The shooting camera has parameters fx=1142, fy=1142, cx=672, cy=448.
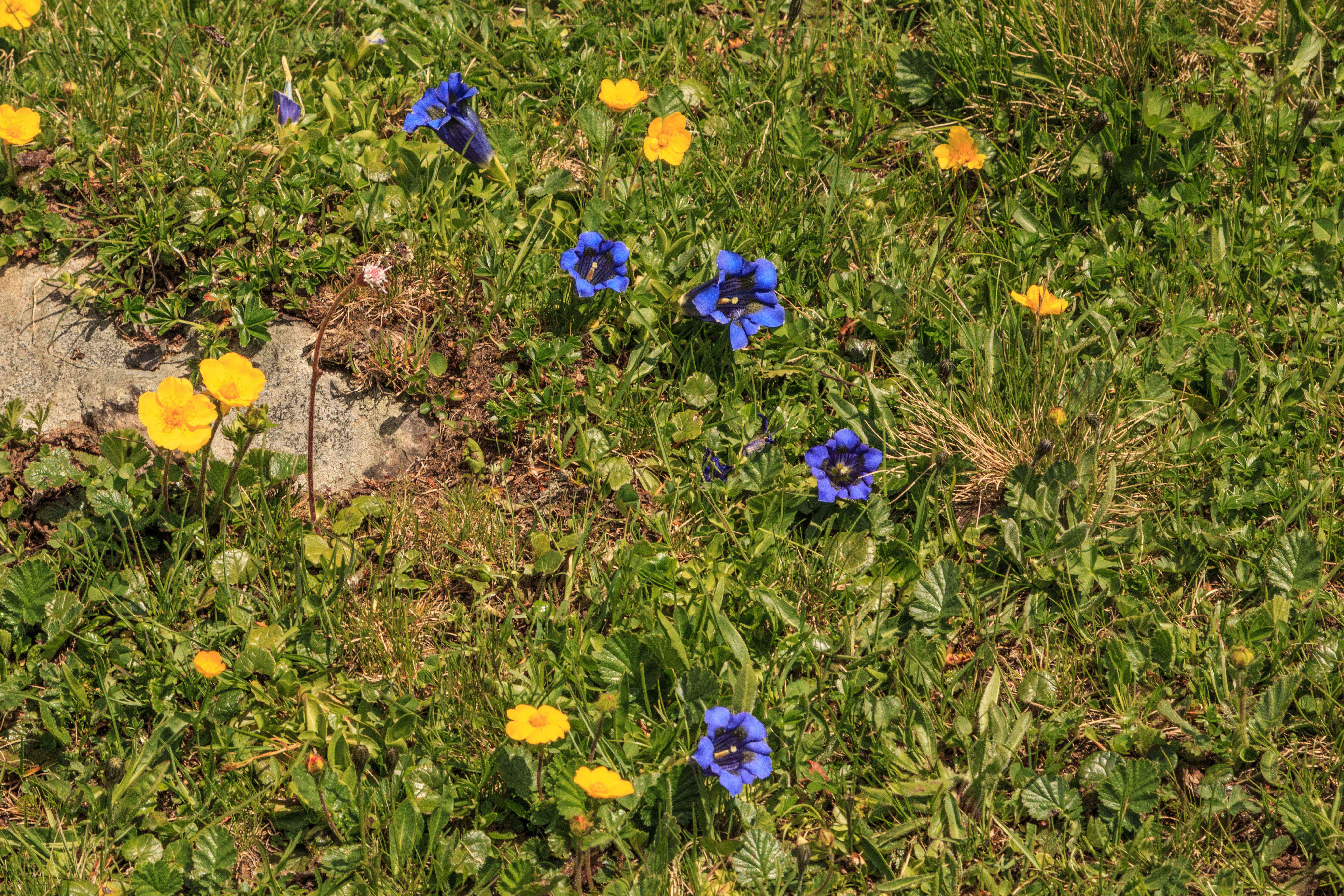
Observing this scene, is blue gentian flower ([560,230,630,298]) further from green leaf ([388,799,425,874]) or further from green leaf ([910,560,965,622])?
green leaf ([388,799,425,874])

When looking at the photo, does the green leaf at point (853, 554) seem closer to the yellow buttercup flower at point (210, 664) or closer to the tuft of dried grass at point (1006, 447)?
the tuft of dried grass at point (1006, 447)

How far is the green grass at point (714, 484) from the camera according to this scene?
8.14ft

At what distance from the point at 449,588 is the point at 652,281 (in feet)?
3.38

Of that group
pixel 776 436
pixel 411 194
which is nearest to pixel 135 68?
pixel 411 194

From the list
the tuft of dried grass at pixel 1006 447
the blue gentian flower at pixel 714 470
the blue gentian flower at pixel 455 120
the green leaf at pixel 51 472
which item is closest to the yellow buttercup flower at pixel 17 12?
the blue gentian flower at pixel 455 120

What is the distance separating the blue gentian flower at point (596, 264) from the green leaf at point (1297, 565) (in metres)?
1.79

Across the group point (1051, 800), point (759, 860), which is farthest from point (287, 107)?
point (1051, 800)

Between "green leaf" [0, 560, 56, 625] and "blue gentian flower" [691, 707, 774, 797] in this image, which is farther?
"green leaf" [0, 560, 56, 625]

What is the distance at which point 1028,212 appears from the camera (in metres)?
3.54

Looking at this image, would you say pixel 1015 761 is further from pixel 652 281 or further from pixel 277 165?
pixel 277 165

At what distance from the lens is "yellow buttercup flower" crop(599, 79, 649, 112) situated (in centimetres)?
318

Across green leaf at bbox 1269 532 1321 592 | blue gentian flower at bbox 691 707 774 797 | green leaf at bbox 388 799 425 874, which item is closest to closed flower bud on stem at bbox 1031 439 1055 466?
green leaf at bbox 1269 532 1321 592

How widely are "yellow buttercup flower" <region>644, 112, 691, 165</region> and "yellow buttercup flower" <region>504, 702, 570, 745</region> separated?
64.9 inches

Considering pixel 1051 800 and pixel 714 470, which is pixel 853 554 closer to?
pixel 714 470
